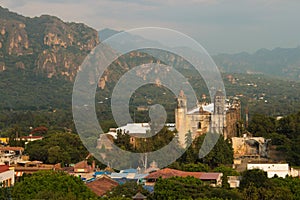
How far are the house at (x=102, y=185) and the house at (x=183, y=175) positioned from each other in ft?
4.48

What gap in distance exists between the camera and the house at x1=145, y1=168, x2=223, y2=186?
878 inches

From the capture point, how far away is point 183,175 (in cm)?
2250

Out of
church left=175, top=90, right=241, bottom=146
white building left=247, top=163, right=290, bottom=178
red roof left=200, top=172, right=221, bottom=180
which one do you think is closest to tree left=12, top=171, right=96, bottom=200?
red roof left=200, top=172, right=221, bottom=180

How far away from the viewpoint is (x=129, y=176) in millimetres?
23703

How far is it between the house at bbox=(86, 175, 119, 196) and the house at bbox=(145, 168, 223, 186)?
137 centimetres

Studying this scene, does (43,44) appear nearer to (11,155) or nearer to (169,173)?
(11,155)

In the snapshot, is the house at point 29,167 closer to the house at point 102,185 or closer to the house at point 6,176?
the house at point 6,176

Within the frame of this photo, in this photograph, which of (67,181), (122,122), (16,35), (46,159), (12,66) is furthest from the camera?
(16,35)

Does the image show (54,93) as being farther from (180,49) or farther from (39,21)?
(180,49)

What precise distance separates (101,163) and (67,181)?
29.1 ft

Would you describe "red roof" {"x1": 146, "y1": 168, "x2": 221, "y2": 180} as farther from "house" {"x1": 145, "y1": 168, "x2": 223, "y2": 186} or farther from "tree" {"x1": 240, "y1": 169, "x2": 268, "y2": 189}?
"tree" {"x1": 240, "y1": 169, "x2": 268, "y2": 189}

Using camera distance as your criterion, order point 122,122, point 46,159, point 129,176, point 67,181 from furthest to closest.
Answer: point 122,122, point 46,159, point 129,176, point 67,181

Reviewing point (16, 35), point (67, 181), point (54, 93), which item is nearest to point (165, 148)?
point (67, 181)

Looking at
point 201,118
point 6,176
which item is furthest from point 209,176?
point 201,118
